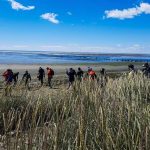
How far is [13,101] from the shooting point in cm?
892

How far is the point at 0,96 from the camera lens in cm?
892

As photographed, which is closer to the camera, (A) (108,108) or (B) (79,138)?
(B) (79,138)

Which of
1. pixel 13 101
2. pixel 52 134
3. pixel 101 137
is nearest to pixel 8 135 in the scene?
pixel 52 134

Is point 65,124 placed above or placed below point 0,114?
above

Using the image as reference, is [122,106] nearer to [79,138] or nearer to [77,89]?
[79,138]

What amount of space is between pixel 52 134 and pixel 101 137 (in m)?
0.65

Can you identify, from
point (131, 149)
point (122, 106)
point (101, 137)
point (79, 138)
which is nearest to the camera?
point (79, 138)

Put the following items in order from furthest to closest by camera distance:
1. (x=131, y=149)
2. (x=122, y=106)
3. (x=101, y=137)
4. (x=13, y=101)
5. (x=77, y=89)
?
(x=13, y=101)
(x=77, y=89)
(x=122, y=106)
(x=101, y=137)
(x=131, y=149)

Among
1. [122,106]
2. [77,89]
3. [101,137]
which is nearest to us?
[101,137]

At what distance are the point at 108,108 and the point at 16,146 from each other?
5.78 ft

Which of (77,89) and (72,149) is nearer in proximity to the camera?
(72,149)

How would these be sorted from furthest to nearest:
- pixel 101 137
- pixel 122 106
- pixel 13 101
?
1. pixel 13 101
2. pixel 122 106
3. pixel 101 137

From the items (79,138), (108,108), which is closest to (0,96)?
(108,108)

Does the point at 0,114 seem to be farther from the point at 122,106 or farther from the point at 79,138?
the point at 79,138
